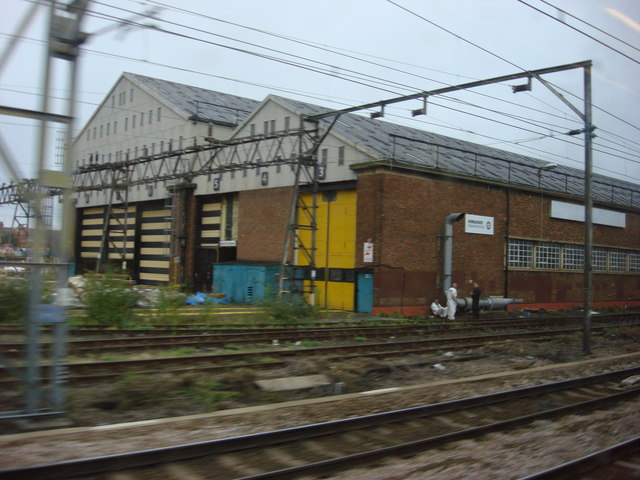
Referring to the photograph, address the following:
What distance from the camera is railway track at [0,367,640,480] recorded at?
5133mm

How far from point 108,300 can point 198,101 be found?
25.3 metres

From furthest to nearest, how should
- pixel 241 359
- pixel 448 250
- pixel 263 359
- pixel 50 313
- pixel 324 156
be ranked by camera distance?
1. pixel 324 156
2. pixel 448 250
3. pixel 263 359
4. pixel 241 359
5. pixel 50 313

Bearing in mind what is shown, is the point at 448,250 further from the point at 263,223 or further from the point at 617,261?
the point at 617,261

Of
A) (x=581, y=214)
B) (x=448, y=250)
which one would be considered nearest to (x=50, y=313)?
(x=448, y=250)

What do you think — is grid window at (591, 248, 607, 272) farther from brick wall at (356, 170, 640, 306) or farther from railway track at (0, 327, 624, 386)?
railway track at (0, 327, 624, 386)

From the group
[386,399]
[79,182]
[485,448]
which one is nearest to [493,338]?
[386,399]

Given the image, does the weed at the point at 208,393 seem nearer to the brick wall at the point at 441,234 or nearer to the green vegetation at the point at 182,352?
the green vegetation at the point at 182,352

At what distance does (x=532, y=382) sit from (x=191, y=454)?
291 inches

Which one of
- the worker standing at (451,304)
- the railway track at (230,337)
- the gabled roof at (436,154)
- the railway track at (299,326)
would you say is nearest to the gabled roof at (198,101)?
the gabled roof at (436,154)

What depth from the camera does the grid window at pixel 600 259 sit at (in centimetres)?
3375

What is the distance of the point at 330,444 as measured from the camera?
6.34 meters

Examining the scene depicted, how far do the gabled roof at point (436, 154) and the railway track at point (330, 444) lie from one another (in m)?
15.6

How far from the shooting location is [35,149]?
6383mm

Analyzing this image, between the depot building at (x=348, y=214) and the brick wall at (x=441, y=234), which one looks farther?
the depot building at (x=348, y=214)
